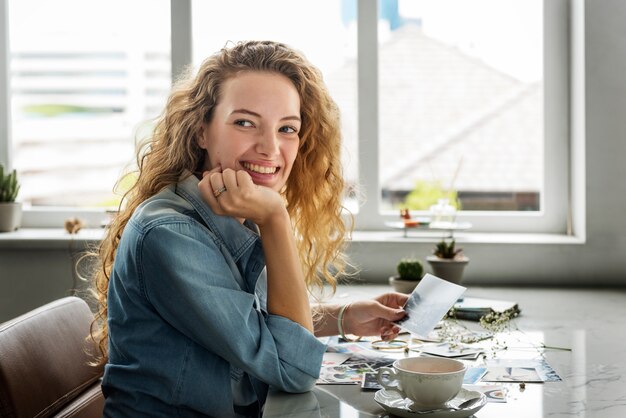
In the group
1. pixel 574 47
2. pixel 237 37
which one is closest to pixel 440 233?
pixel 574 47

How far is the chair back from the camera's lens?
141cm

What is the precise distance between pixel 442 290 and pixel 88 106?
81.2 inches

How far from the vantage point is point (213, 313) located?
49.5 inches

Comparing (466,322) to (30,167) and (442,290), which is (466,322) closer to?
(442,290)

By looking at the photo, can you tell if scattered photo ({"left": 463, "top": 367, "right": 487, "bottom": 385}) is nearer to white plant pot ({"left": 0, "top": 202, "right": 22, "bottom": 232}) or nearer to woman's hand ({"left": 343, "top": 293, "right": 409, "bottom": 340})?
woman's hand ({"left": 343, "top": 293, "right": 409, "bottom": 340})

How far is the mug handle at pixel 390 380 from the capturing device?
127cm

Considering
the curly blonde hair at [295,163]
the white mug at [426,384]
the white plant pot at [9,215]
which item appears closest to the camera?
the white mug at [426,384]

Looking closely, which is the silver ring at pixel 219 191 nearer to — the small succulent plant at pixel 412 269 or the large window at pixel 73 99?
the small succulent plant at pixel 412 269

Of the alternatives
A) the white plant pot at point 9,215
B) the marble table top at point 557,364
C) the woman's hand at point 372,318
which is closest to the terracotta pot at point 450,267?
the marble table top at point 557,364

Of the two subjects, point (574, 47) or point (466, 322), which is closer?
point (466, 322)

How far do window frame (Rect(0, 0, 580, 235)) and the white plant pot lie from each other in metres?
0.26

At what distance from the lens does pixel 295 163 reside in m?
1.76

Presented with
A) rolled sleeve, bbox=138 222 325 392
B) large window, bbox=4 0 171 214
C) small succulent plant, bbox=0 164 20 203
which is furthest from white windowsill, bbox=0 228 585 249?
rolled sleeve, bbox=138 222 325 392

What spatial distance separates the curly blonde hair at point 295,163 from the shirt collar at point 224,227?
4.0 inches
